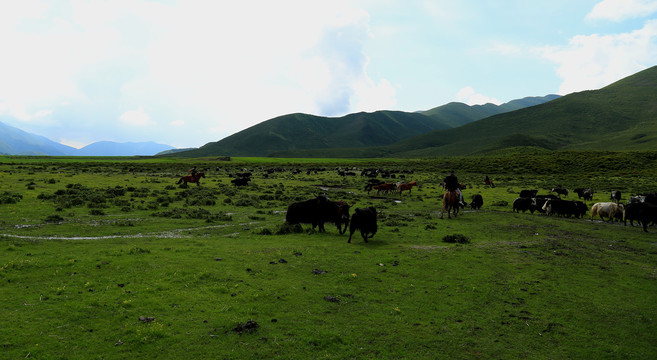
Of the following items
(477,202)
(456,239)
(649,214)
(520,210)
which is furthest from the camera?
(477,202)

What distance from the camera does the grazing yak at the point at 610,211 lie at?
79.0ft

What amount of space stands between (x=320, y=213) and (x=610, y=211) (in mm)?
21622

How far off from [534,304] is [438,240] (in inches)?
313

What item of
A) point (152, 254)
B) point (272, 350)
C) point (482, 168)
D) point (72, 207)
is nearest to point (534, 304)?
point (272, 350)

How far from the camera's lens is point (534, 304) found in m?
9.79

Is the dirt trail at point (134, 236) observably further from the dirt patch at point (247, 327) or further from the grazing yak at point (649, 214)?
the grazing yak at point (649, 214)

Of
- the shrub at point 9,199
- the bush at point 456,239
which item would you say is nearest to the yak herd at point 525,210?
the bush at point 456,239

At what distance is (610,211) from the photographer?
24281 mm

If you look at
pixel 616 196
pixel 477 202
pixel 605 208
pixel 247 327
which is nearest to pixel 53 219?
pixel 247 327

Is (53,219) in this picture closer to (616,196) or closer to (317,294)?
(317,294)

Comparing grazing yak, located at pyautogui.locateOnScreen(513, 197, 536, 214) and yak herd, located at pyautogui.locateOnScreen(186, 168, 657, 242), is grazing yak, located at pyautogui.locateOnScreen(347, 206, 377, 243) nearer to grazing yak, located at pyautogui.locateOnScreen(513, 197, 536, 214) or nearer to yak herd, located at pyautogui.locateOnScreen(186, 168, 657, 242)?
yak herd, located at pyautogui.locateOnScreen(186, 168, 657, 242)

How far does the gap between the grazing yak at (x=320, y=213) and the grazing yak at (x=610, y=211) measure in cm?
2009

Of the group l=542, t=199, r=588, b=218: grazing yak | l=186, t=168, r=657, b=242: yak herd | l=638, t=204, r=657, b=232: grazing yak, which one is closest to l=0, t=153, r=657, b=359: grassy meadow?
l=186, t=168, r=657, b=242: yak herd

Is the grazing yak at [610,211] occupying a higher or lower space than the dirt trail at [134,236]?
higher
